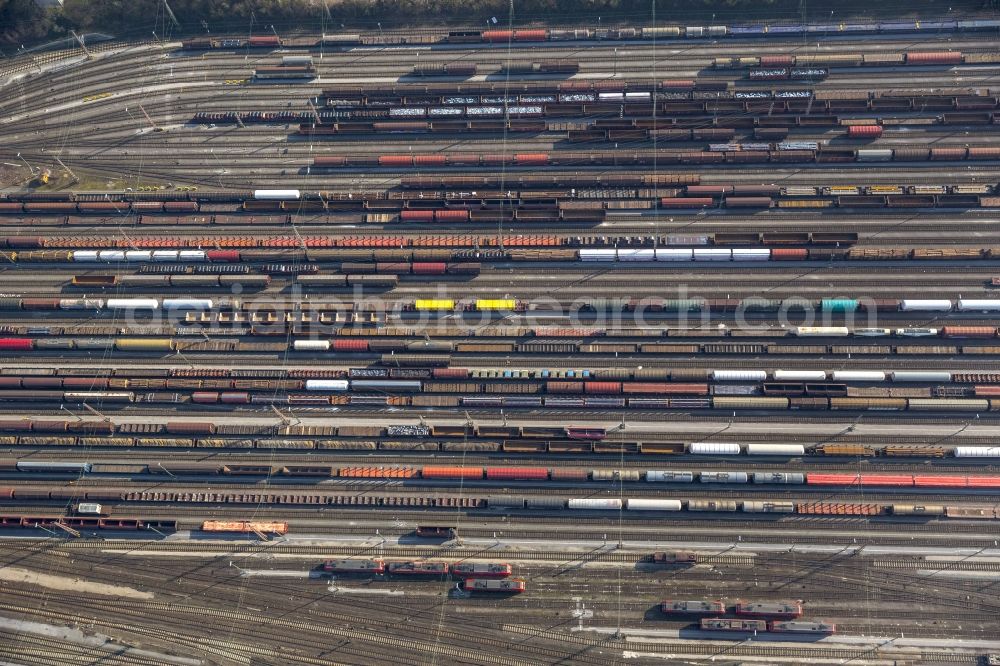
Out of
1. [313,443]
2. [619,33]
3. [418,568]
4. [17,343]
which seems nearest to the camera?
[418,568]

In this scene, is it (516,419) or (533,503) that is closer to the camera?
(533,503)

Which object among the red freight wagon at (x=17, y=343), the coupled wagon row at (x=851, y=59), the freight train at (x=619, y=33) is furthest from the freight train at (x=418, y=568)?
the coupled wagon row at (x=851, y=59)

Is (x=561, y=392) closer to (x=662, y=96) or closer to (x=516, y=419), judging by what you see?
(x=516, y=419)

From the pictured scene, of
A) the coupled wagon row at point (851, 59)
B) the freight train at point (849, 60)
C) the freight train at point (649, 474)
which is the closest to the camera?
the freight train at point (649, 474)

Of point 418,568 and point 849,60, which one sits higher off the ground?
point 849,60

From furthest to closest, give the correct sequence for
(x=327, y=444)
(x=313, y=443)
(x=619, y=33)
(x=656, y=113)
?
(x=619, y=33) → (x=656, y=113) → (x=313, y=443) → (x=327, y=444)

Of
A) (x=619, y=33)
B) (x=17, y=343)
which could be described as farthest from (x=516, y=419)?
(x=17, y=343)

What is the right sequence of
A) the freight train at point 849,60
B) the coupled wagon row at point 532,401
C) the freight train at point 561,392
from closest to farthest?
the coupled wagon row at point 532,401 < the freight train at point 561,392 < the freight train at point 849,60

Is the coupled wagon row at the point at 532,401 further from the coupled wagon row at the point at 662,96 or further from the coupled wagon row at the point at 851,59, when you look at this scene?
the coupled wagon row at the point at 851,59

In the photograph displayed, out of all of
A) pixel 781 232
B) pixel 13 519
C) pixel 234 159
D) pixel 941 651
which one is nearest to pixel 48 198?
pixel 234 159
